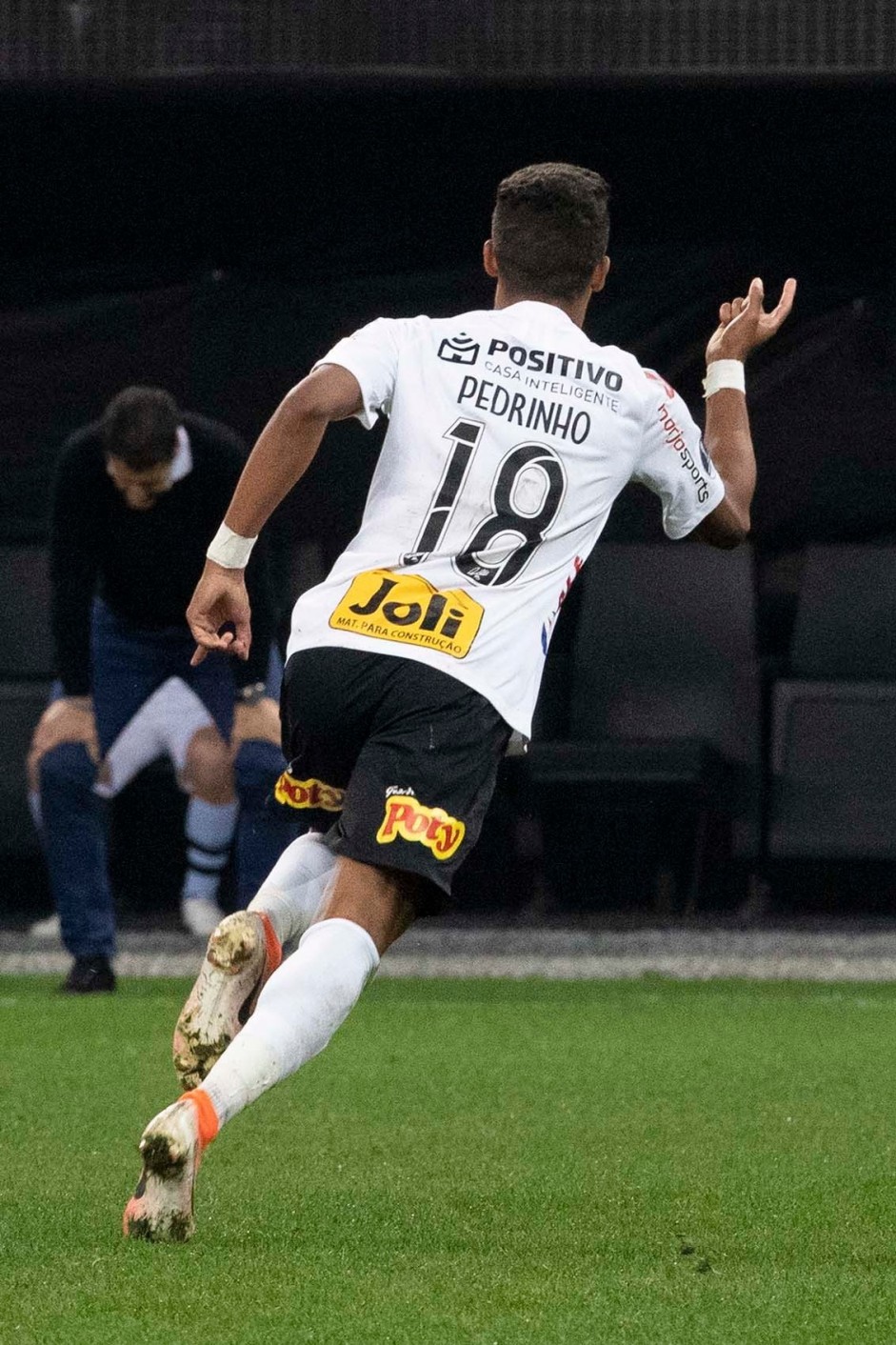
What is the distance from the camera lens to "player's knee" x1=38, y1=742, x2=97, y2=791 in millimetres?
7949

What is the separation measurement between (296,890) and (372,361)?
0.86 meters

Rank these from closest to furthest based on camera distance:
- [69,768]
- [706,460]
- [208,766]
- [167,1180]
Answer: [167,1180] → [706,460] → [69,768] → [208,766]

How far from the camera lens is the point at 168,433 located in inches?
303

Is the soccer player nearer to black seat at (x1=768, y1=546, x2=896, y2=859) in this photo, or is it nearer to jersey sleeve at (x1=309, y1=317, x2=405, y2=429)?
jersey sleeve at (x1=309, y1=317, x2=405, y2=429)

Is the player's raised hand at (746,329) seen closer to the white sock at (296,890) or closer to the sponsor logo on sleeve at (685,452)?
the sponsor logo on sleeve at (685,452)

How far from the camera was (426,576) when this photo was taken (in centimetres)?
404

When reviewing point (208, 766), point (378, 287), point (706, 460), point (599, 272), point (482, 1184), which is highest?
point (599, 272)

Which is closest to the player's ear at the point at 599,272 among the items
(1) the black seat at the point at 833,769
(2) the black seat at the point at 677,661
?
(2) the black seat at the point at 677,661

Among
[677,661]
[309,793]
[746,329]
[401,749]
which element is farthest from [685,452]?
[677,661]

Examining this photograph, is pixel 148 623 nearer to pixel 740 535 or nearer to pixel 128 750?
pixel 128 750

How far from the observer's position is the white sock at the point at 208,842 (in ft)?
30.2

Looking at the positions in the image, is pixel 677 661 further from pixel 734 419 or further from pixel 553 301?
pixel 553 301

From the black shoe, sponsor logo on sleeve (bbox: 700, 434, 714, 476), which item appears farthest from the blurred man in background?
sponsor logo on sleeve (bbox: 700, 434, 714, 476)

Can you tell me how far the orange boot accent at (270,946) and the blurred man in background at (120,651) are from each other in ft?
12.7
